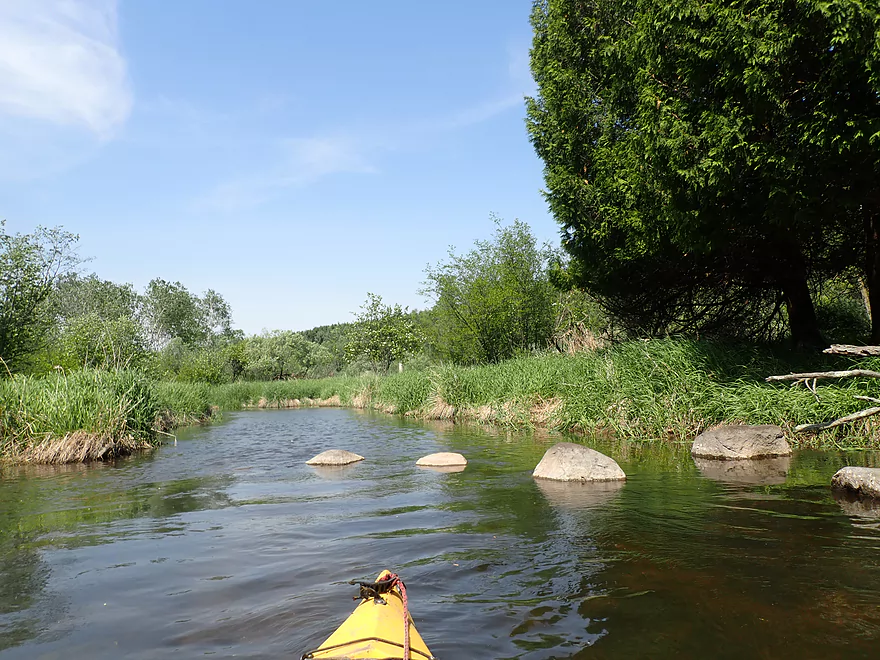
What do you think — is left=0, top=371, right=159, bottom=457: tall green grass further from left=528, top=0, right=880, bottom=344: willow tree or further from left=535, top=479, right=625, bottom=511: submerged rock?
left=528, top=0, right=880, bottom=344: willow tree

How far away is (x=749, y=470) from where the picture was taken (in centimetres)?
934

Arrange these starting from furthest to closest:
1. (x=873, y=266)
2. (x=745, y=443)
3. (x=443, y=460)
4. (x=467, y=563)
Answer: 1. (x=873, y=266)
2. (x=443, y=460)
3. (x=745, y=443)
4. (x=467, y=563)

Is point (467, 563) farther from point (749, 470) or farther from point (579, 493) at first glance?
point (749, 470)

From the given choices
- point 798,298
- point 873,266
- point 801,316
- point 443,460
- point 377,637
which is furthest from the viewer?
point 798,298

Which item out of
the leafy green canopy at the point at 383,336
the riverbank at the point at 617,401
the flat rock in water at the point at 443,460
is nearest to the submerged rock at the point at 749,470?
the riverbank at the point at 617,401

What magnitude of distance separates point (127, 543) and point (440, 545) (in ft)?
12.2

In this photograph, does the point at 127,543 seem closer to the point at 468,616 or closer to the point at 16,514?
the point at 16,514

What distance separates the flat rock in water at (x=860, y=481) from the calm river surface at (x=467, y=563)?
27cm

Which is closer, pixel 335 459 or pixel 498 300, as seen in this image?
pixel 335 459

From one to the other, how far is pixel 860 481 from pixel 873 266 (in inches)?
314

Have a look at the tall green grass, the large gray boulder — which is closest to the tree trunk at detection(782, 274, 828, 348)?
the large gray boulder

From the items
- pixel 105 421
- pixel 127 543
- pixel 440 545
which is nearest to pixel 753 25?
pixel 440 545

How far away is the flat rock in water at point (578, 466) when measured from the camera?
916 centimetres

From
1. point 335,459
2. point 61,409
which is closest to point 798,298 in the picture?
point 335,459
